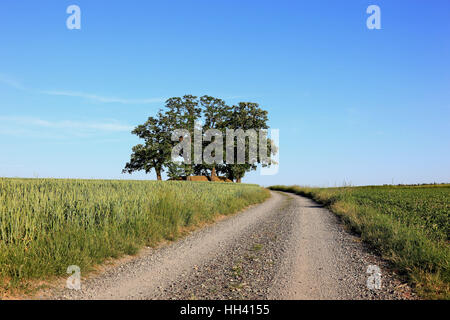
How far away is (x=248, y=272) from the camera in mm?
6656

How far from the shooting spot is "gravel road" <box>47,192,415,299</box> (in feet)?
17.8

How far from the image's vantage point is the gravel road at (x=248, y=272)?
17.8 feet

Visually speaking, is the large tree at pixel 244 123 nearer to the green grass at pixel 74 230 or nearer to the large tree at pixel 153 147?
the large tree at pixel 153 147

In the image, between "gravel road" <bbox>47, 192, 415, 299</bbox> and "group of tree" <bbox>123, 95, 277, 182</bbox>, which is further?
"group of tree" <bbox>123, 95, 277, 182</bbox>

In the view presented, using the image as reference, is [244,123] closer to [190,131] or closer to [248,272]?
[190,131]

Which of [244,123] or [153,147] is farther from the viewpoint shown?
[244,123]

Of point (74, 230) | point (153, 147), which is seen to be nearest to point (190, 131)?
point (153, 147)

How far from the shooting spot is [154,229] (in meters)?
9.74

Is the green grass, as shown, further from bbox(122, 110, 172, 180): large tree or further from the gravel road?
bbox(122, 110, 172, 180): large tree

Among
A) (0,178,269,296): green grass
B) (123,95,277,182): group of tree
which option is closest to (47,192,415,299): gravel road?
(0,178,269,296): green grass

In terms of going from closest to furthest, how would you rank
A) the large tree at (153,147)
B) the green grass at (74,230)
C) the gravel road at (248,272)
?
the gravel road at (248,272) → the green grass at (74,230) → the large tree at (153,147)

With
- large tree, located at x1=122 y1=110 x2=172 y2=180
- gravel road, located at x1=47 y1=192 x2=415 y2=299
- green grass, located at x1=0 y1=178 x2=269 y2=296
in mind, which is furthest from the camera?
large tree, located at x1=122 y1=110 x2=172 y2=180

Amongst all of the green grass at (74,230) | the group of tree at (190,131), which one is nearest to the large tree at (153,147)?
the group of tree at (190,131)
